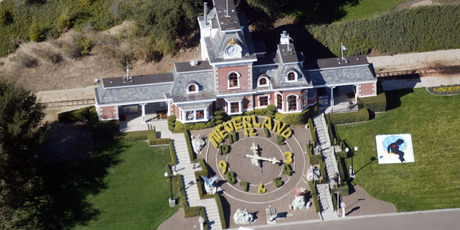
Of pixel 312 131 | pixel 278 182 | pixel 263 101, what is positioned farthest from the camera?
pixel 263 101

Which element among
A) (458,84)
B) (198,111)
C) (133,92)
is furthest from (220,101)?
(458,84)

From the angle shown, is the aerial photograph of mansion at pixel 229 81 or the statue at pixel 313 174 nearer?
the statue at pixel 313 174

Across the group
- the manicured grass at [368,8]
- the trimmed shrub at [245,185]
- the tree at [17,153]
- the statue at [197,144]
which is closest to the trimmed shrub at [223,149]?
the statue at [197,144]

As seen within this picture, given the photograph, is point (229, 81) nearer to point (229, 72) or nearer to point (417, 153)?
point (229, 72)

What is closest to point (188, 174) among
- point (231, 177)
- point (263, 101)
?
point (231, 177)

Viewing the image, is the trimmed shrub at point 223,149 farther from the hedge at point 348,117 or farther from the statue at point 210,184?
the hedge at point 348,117

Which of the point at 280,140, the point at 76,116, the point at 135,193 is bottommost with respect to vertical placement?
the point at 135,193
